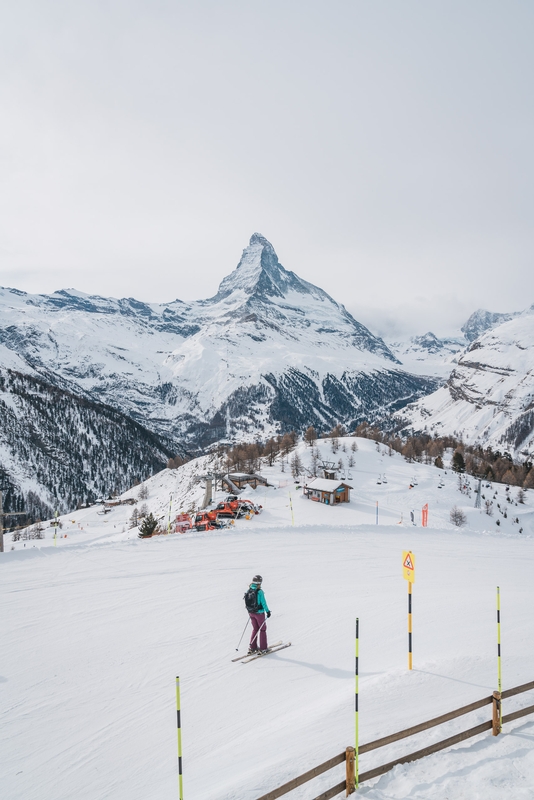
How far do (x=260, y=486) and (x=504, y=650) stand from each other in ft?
143

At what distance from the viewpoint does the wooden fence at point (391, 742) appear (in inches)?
217

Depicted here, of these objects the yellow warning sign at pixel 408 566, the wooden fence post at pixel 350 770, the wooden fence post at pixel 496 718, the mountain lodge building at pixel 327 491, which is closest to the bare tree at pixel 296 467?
the mountain lodge building at pixel 327 491

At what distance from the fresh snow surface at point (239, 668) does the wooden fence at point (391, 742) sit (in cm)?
15

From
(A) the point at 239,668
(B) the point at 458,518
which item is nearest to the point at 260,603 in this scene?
(A) the point at 239,668

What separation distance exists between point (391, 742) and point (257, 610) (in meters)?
4.86

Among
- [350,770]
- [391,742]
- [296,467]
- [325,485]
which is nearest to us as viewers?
[350,770]

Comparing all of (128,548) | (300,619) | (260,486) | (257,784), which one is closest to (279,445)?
(260,486)

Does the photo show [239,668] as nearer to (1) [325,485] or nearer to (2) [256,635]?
(2) [256,635]

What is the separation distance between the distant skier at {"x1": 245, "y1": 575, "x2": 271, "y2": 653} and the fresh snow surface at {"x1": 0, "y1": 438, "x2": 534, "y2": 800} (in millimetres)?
397

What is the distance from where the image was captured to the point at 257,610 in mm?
10734

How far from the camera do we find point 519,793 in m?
5.55

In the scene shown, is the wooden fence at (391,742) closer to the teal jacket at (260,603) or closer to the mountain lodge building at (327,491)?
the teal jacket at (260,603)

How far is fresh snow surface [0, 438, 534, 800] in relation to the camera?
264 inches

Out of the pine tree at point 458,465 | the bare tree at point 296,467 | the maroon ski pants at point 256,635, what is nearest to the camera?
the maroon ski pants at point 256,635
